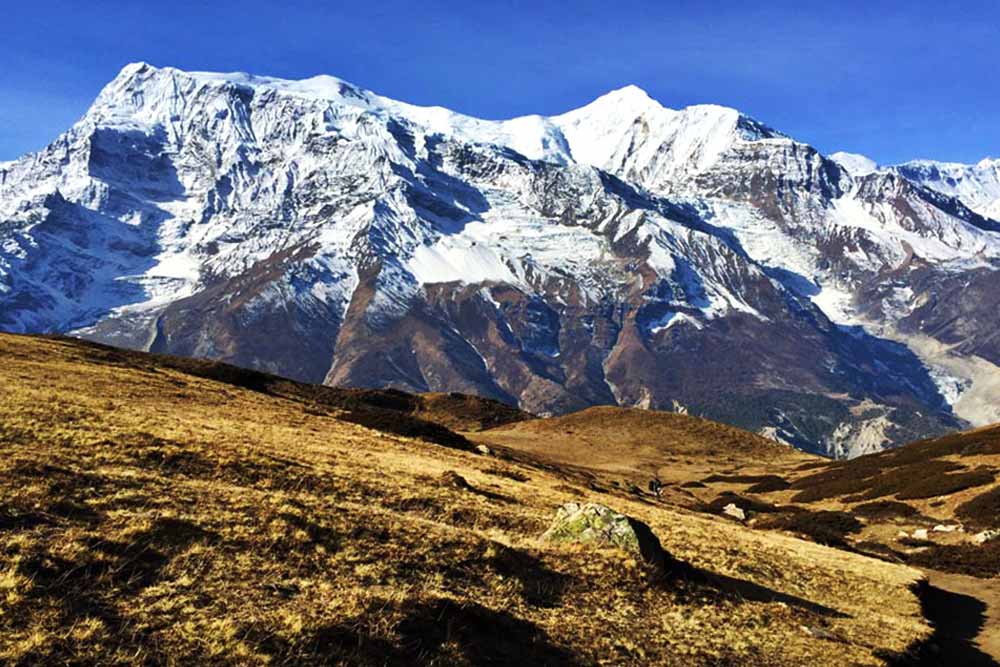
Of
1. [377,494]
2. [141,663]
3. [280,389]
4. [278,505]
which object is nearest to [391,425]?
[280,389]

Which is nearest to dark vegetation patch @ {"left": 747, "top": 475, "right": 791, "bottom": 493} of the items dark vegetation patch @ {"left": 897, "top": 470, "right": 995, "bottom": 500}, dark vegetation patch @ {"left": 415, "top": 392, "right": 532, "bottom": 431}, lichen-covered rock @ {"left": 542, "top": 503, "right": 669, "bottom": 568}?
dark vegetation patch @ {"left": 897, "top": 470, "right": 995, "bottom": 500}

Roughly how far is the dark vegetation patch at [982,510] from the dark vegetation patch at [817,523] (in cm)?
692

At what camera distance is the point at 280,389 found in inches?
3546

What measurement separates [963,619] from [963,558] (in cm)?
1452

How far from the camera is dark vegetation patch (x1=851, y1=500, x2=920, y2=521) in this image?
5966 cm

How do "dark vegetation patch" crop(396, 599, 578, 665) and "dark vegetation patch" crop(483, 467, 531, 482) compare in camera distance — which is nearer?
"dark vegetation patch" crop(396, 599, 578, 665)

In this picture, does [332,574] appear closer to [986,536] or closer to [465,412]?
[986,536]

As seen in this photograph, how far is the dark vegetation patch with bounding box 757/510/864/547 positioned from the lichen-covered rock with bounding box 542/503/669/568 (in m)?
30.4

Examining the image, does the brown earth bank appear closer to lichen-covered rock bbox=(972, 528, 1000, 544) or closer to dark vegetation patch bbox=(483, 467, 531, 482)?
lichen-covered rock bbox=(972, 528, 1000, 544)

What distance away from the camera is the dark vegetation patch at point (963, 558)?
41656 mm

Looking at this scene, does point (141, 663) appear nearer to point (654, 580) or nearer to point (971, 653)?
point (654, 580)

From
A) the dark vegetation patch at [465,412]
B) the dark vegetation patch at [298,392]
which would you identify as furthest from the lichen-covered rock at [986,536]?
the dark vegetation patch at [465,412]

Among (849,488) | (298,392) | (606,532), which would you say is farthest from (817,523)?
(298,392)

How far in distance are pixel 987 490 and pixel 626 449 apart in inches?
2245
